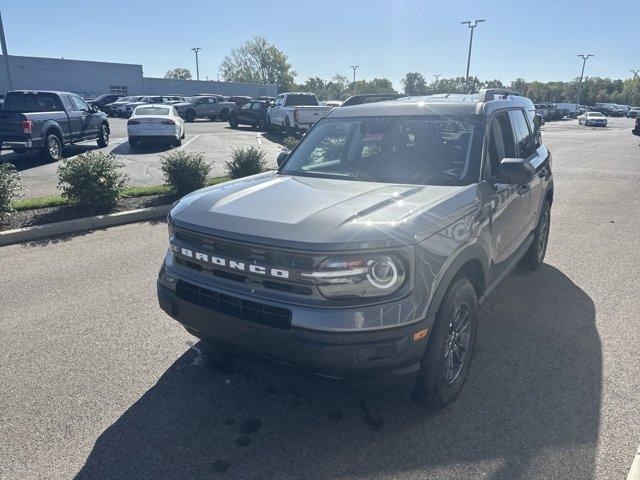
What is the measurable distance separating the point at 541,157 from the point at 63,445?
5178 millimetres

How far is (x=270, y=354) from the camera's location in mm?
2617

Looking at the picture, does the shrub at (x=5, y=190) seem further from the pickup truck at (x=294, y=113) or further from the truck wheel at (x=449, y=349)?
the pickup truck at (x=294, y=113)

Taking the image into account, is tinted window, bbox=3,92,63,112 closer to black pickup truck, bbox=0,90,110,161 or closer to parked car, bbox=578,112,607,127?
black pickup truck, bbox=0,90,110,161

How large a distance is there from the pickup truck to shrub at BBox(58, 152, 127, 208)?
12.0 meters

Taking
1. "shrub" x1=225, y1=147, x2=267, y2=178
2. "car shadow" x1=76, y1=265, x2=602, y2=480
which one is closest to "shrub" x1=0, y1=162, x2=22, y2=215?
"shrub" x1=225, y1=147, x2=267, y2=178

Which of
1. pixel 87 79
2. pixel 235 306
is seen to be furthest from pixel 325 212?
pixel 87 79

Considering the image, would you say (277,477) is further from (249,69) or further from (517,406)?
(249,69)

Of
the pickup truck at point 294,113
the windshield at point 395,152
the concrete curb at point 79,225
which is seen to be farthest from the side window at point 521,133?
the pickup truck at point 294,113

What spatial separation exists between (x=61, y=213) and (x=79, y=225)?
621 millimetres

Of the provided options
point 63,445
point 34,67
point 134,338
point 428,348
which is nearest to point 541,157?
point 428,348

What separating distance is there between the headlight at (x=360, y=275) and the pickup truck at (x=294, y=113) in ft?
55.5

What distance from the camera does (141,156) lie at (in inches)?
589

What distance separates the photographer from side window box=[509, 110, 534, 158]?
4.46 metres

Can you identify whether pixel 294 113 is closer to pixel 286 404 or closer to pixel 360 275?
pixel 286 404
